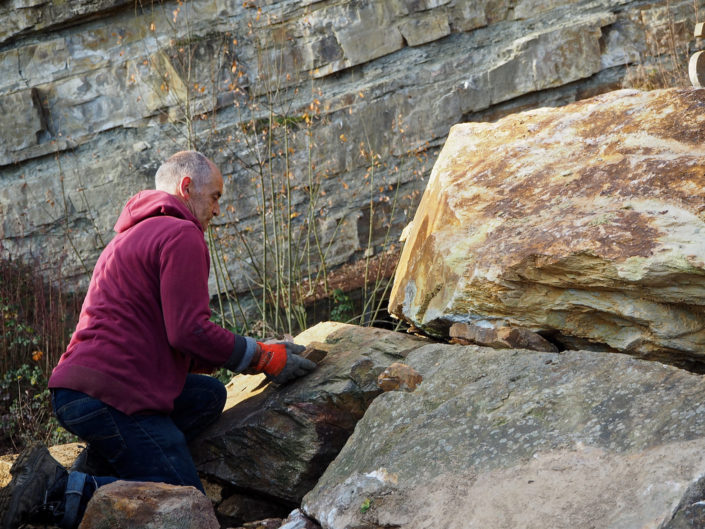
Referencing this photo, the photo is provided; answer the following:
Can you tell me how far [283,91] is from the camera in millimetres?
6652

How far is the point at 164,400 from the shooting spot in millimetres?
3088

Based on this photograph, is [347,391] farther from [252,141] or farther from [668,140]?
[252,141]

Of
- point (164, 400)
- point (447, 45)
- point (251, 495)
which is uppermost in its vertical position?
point (447, 45)

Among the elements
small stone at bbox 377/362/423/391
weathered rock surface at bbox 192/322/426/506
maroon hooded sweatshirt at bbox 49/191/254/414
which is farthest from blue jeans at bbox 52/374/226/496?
small stone at bbox 377/362/423/391

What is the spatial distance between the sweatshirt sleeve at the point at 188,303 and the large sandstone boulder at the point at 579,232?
1142 mm

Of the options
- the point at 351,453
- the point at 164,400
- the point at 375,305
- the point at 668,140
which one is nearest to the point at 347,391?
the point at 351,453

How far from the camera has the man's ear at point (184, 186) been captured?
11.0 ft

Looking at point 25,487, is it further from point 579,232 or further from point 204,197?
point 579,232

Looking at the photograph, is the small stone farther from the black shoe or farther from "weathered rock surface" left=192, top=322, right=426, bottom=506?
the black shoe

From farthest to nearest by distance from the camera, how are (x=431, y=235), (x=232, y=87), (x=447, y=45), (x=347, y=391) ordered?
(x=447, y=45) < (x=232, y=87) < (x=431, y=235) < (x=347, y=391)

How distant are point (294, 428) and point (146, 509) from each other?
0.87m

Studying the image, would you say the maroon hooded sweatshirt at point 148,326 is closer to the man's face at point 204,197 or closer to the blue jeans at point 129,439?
the blue jeans at point 129,439

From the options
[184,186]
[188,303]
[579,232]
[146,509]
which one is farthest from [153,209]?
[579,232]

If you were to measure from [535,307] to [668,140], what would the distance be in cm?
94
